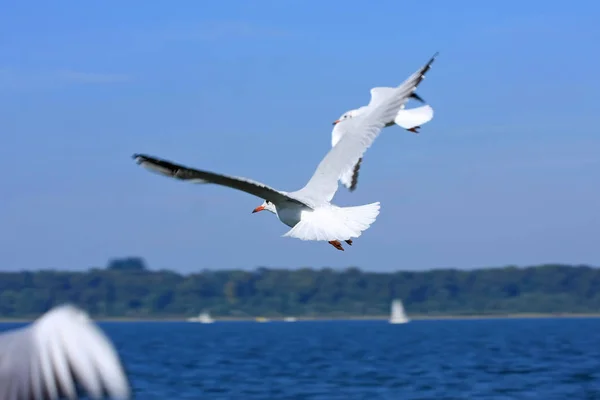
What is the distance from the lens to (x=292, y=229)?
1204 cm

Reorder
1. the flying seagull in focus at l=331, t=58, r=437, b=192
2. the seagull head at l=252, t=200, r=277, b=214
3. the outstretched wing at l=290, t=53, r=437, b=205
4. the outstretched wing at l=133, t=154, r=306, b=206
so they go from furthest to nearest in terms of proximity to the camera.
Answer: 1. the flying seagull in focus at l=331, t=58, r=437, b=192
2. the seagull head at l=252, t=200, r=277, b=214
3. the outstretched wing at l=290, t=53, r=437, b=205
4. the outstretched wing at l=133, t=154, r=306, b=206

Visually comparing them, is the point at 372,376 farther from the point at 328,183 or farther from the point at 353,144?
the point at 328,183

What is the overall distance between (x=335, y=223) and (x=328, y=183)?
1613 millimetres

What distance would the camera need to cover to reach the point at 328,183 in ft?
44.8

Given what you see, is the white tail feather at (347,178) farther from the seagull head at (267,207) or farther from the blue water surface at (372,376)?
the blue water surface at (372,376)

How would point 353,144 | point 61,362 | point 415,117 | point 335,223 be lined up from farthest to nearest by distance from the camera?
1. point 415,117
2. point 353,144
3. point 335,223
4. point 61,362

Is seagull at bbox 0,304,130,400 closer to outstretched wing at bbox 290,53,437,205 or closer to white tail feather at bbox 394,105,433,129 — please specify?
outstretched wing at bbox 290,53,437,205

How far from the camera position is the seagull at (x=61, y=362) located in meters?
3.98

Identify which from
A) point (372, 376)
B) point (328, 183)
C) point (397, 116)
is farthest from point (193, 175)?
point (372, 376)

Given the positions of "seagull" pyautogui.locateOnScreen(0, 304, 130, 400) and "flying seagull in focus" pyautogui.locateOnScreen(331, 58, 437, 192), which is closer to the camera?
"seagull" pyautogui.locateOnScreen(0, 304, 130, 400)

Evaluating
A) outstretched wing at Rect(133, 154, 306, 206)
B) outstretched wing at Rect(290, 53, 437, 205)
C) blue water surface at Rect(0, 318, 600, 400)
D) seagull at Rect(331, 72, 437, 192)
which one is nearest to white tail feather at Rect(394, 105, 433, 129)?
seagull at Rect(331, 72, 437, 192)

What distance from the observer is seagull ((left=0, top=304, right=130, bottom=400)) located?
3984mm

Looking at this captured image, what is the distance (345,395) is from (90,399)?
3115 cm

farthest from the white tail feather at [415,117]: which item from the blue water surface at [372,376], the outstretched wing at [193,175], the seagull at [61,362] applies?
the blue water surface at [372,376]
